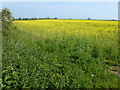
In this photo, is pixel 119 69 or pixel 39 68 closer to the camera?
pixel 39 68

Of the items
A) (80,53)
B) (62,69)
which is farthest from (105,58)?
(62,69)

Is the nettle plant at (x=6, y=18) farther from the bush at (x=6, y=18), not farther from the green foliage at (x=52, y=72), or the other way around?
the green foliage at (x=52, y=72)

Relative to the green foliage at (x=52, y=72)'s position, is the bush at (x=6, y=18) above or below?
above

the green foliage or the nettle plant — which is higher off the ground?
the nettle plant

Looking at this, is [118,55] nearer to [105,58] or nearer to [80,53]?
[105,58]

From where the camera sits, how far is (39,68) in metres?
3.57

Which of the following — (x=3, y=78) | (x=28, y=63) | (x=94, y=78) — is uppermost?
(x=28, y=63)

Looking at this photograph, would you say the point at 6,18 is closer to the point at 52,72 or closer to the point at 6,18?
the point at 6,18

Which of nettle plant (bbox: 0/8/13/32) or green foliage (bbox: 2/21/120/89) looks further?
nettle plant (bbox: 0/8/13/32)

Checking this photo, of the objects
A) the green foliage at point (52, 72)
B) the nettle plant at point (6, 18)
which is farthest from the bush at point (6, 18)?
the green foliage at point (52, 72)

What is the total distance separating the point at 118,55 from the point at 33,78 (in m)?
3.84

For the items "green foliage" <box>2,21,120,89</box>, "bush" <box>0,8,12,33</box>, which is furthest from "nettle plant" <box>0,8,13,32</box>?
"green foliage" <box>2,21,120,89</box>

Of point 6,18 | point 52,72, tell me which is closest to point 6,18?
point 6,18

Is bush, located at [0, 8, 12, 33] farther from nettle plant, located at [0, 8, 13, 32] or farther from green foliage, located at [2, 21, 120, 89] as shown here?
green foliage, located at [2, 21, 120, 89]
